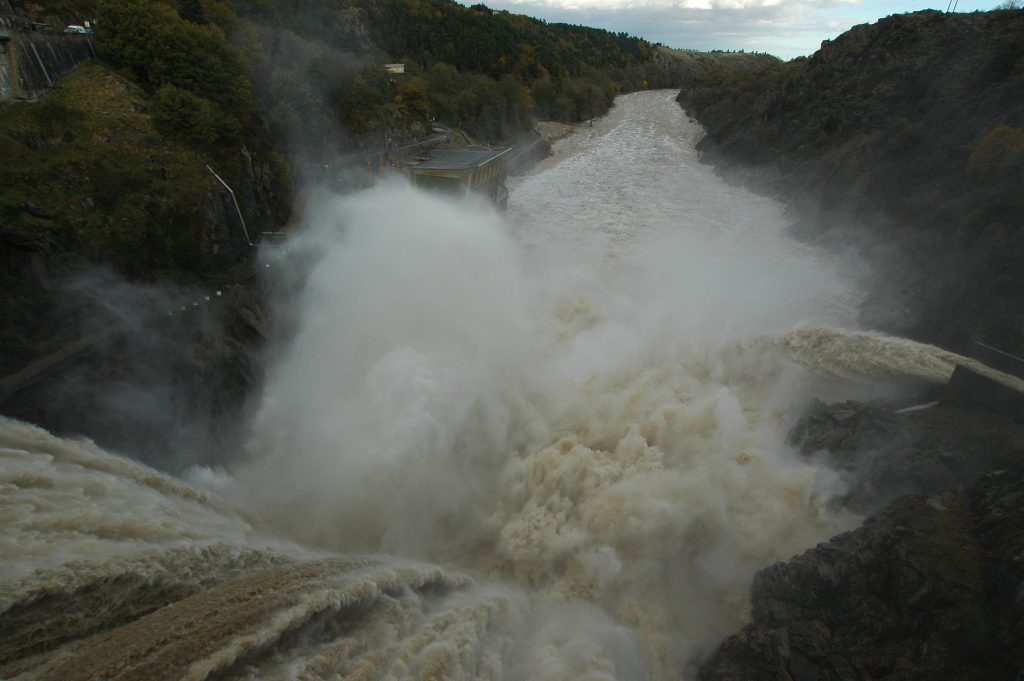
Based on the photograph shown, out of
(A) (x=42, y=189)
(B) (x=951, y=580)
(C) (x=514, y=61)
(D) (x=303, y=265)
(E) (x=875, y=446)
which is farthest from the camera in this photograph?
(C) (x=514, y=61)

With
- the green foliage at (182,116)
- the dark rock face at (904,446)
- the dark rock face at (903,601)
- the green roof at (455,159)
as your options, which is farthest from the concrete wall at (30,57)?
the dark rock face at (904,446)

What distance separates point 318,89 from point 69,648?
3664cm

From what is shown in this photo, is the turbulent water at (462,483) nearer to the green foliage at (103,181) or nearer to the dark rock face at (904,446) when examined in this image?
the dark rock face at (904,446)

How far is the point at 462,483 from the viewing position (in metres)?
14.7

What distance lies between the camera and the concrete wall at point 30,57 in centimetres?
1988

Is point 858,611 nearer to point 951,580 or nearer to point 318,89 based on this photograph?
point 951,580

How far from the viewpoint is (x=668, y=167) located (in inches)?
1905

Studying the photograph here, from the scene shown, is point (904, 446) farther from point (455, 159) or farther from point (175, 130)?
point (455, 159)

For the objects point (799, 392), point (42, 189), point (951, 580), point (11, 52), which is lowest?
point (799, 392)

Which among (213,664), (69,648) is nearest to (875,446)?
(213,664)

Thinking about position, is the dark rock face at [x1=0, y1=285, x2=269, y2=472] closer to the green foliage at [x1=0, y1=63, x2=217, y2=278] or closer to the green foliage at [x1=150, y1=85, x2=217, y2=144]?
the green foliage at [x1=0, y1=63, x2=217, y2=278]

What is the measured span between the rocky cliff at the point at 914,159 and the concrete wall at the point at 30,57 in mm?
33169

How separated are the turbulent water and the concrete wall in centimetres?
1119

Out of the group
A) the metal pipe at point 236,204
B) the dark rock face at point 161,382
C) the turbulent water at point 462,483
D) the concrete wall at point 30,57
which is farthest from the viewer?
the metal pipe at point 236,204
